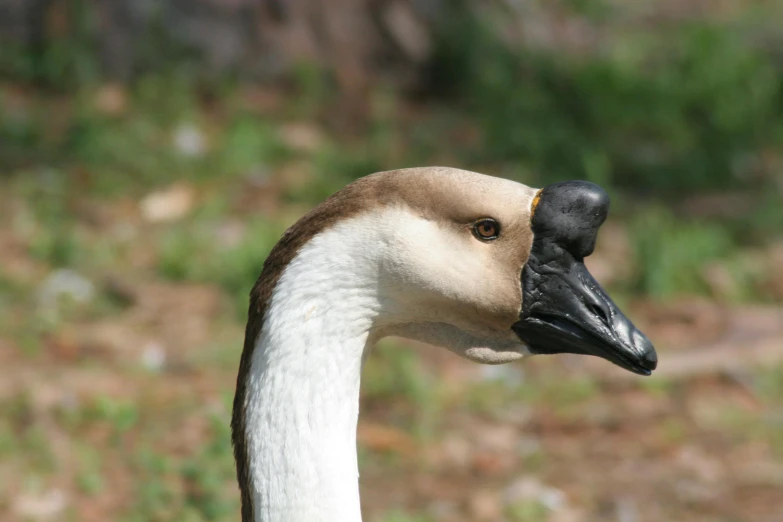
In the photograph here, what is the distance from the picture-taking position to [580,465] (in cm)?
421

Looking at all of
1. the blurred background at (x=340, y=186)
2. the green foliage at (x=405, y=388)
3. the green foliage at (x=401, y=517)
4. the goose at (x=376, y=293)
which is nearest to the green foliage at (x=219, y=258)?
the blurred background at (x=340, y=186)

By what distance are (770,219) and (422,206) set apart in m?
4.36

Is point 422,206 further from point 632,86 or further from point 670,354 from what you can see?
point 632,86

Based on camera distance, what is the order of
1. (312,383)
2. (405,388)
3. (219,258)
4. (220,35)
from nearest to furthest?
(312,383)
(405,388)
(219,258)
(220,35)

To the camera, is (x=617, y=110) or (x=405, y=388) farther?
(x=617, y=110)

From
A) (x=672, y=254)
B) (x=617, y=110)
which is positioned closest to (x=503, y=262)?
(x=672, y=254)

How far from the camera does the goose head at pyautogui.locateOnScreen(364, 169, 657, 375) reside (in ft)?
6.81

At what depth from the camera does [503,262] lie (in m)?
2.12

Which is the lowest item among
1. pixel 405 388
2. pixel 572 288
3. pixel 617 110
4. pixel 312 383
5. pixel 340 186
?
pixel 312 383

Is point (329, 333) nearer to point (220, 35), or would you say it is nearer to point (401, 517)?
point (401, 517)

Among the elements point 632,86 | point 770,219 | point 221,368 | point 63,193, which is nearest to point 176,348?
point 221,368

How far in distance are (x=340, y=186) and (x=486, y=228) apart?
3.76 metres

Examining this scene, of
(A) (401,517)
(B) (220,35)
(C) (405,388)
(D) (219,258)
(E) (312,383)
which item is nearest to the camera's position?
(E) (312,383)

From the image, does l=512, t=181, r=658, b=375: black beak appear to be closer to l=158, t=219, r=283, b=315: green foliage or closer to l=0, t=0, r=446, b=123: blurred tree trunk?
l=158, t=219, r=283, b=315: green foliage
